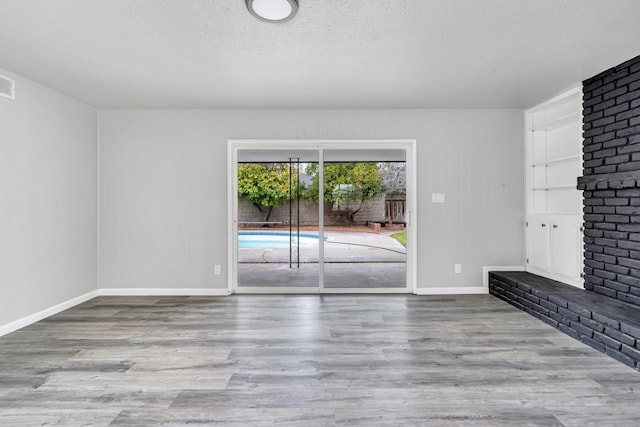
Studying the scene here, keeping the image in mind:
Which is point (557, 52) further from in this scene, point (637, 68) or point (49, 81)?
point (49, 81)

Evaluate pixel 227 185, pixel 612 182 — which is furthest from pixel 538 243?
pixel 227 185

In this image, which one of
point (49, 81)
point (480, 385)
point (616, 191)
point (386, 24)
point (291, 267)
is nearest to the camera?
point (480, 385)

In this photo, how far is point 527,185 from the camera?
14.7 feet

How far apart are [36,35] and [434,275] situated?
182 inches

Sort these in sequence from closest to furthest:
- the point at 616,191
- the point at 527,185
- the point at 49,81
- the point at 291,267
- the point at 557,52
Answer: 1. the point at 557,52
2. the point at 616,191
3. the point at 49,81
4. the point at 527,185
5. the point at 291,267

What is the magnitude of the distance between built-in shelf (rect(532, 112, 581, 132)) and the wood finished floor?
7.31 feet

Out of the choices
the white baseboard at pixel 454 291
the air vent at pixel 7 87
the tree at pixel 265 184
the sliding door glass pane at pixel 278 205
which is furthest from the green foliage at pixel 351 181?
the air vent at pixel 7 87

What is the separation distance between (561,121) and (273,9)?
3.55 metres

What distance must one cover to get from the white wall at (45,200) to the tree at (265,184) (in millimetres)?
1922

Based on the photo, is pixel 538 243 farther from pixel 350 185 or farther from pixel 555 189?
pixel 350 185

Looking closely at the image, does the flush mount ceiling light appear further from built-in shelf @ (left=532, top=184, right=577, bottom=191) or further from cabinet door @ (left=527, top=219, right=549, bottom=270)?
cabinet door @ (left=527, top=219, right=549, bottom=270)

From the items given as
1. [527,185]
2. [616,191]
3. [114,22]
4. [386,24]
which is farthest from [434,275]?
[114,22]

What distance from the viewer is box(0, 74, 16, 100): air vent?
3.12 m

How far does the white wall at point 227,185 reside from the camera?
4492mm
